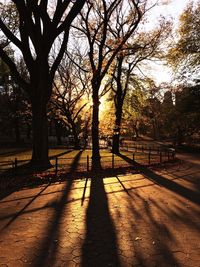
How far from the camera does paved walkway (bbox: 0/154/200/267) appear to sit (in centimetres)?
541

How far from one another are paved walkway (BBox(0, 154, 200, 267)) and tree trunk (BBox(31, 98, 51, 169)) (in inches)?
214

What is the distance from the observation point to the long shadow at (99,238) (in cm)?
533

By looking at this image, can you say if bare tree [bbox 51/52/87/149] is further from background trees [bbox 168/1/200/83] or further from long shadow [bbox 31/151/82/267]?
long shadow [bbox 31/151/82/267]

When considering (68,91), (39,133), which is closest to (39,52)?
(39,133)

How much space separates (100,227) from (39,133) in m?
10.7

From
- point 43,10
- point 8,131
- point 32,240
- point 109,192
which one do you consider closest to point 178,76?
point 43,10

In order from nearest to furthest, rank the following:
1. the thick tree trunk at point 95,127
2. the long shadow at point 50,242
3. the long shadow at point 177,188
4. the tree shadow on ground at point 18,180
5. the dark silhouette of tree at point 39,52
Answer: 1. the long shadow at point 50,242
2. the long shadow at point 177,188
3. the tree shadow on ground at point 18,180
4. the dark silhouette of tree at point 39,52
5. the thick tree trunk at point 95,127

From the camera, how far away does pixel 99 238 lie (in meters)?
6.43

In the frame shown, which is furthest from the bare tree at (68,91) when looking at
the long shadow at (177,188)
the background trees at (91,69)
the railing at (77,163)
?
the long shadow at (177,188)

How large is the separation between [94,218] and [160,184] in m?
5.91

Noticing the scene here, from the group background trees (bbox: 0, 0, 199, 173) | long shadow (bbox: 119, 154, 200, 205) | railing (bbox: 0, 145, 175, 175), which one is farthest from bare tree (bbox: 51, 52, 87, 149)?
long shadow (bbox: 119, 154, 200, 205)

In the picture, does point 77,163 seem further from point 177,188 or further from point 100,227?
point 100,227

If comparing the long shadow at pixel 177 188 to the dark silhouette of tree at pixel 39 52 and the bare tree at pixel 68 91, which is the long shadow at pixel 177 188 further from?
the bare tree at pixel 68 91

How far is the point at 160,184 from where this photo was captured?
42.9 feet
